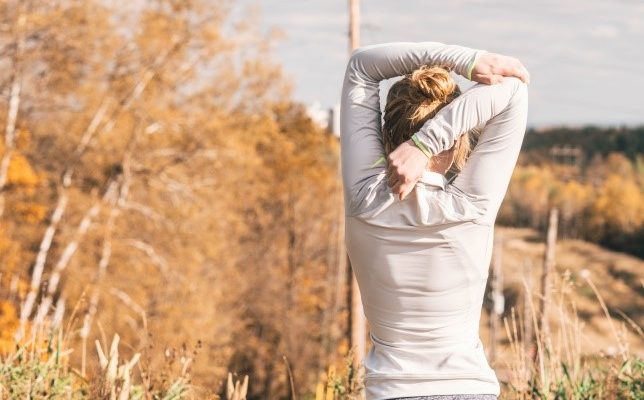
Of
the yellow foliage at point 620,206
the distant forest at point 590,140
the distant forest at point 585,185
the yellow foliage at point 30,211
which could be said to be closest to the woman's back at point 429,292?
the yellow foliage at point 30,211

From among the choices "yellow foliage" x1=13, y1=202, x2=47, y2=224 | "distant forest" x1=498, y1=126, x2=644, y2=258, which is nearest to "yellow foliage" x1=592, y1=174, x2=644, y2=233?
"distant forest" x1=498, y1=126, x2=644, y2=258

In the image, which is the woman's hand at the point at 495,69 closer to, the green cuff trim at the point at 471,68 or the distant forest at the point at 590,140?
the green cuff trim at the point at 471,68

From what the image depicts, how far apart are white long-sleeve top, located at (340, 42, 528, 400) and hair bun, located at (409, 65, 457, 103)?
0.12 feet

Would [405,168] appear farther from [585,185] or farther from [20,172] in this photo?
[585,185]

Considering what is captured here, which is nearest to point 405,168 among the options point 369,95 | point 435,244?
point 435,244

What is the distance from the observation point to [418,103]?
192 centimetres

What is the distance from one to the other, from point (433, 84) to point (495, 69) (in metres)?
0.14

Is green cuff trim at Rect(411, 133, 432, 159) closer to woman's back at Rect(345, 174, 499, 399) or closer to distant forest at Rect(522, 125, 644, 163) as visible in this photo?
woman's back at Rect(345, 174, 499, 399)

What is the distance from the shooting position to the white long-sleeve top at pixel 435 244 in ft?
6.13

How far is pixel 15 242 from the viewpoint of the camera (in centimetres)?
2045

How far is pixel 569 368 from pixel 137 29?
19498 millimetres

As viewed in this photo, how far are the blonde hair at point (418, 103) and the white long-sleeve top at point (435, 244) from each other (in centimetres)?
4

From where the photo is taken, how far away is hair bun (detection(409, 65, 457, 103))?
191cm

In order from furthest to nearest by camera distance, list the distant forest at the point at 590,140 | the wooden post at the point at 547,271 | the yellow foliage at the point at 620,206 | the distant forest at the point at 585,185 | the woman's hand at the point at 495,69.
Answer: the distant forest at the point at 590,140 < the distant forest at the point at 585,185 < the yellow foliage at the point at 620,206 < the wooden post at the point at 547,271 < the woman's hand at the point at 495,69
